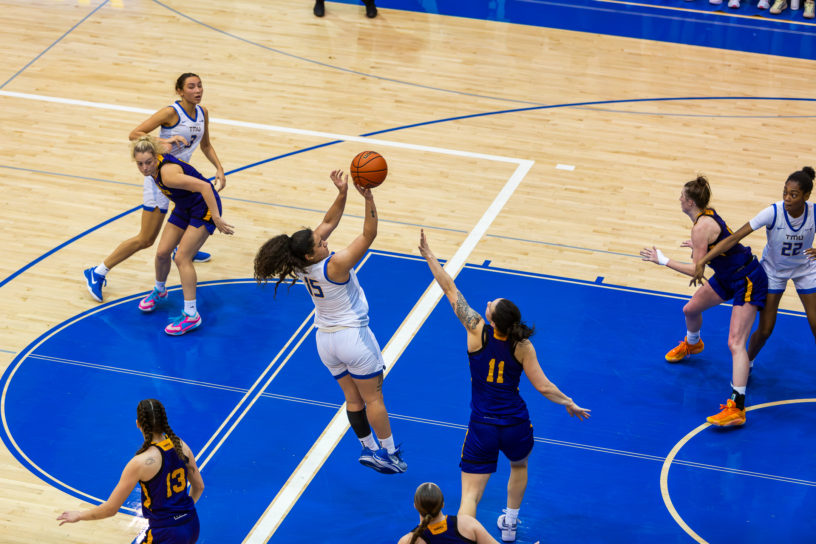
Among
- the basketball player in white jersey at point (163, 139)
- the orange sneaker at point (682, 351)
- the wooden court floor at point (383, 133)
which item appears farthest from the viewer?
the wooden court floor at point (383, 133)

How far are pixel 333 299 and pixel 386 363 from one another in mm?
2114

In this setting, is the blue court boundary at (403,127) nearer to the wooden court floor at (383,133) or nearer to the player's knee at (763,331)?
the wooden court floor at (383,133)

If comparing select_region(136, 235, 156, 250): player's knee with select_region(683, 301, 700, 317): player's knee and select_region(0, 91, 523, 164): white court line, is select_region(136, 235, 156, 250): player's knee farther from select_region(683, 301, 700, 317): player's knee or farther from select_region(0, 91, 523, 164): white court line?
select_region(683, 301, 700, 317): player's knee

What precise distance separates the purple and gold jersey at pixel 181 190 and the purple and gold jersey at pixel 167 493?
11.9 feet

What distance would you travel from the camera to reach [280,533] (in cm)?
716

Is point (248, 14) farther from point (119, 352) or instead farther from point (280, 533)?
point (280, 533)

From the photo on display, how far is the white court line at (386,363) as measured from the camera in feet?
24.0

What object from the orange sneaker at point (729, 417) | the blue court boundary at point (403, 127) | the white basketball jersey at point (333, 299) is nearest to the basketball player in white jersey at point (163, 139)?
the blue court boundary at point (403, 127)

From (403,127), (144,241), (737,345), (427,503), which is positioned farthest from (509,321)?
(403,127)

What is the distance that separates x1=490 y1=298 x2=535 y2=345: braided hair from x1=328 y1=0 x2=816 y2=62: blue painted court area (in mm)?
11946

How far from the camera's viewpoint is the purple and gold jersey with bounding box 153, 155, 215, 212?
8.96m

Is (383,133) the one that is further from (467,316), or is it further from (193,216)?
(467,316)

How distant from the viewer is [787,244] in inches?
324

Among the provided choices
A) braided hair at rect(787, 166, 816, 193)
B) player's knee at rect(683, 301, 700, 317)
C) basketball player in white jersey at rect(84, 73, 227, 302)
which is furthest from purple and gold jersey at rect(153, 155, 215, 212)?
braided hair at rect(787, 166, 816, 193)
